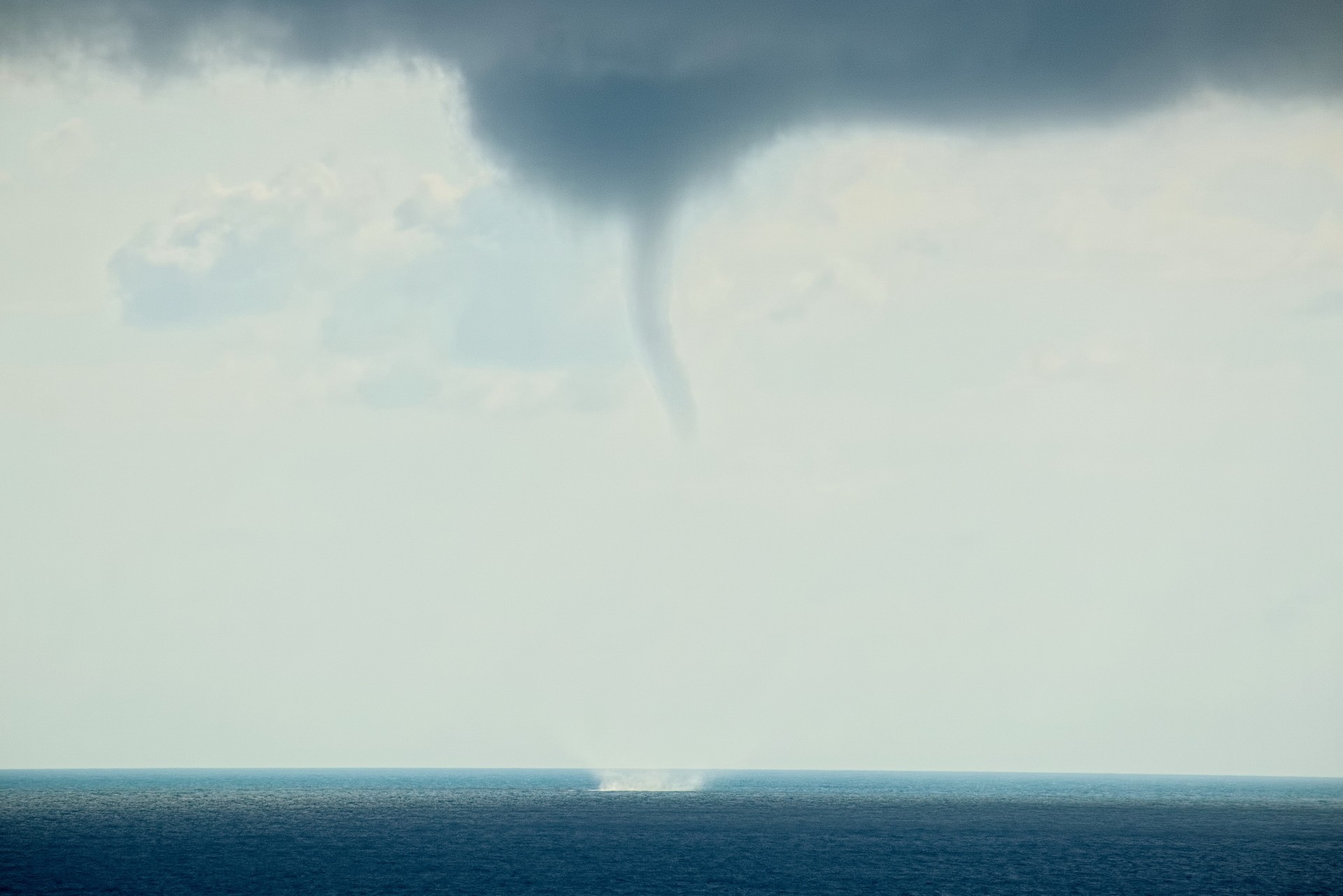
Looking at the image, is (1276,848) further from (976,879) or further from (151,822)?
(151,822)

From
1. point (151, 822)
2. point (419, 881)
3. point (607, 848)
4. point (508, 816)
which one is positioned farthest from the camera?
point (508, 816)

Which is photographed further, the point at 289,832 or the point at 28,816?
the point at 28,816

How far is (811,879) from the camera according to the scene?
107 m

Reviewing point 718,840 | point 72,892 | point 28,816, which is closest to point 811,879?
point 718,840

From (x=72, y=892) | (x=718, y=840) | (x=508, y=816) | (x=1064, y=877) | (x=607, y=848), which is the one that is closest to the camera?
(x=72, y=892)

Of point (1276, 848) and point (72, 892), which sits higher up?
point (1276, 848)

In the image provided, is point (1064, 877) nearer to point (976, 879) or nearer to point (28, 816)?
point (976, 879)

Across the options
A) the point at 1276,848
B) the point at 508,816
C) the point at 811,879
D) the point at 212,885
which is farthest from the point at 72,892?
the point at 1276,848

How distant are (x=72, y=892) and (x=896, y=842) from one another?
86491mm

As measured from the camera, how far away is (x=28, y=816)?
192 m

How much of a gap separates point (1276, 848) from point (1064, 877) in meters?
48.9

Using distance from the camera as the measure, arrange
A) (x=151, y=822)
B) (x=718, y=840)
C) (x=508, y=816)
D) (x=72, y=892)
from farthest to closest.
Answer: (x=508, y=816) → (x=151, y=822) → (x=718, y=840) → (x=72, y=892)

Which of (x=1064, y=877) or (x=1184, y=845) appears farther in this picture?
(x=1184, y=845)

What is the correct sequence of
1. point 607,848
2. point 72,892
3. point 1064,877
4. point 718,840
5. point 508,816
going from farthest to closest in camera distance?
A: 1. point 508,816
2. point 718,840
3. point 607,848
4. point 1064,877
5. point 72,892
